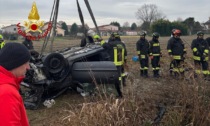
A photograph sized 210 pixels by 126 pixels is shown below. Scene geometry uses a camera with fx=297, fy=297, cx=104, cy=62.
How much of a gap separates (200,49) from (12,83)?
8.47 metres

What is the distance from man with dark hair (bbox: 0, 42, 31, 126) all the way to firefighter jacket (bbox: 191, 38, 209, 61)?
811cm

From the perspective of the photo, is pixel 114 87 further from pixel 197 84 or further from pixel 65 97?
pixel 197 84

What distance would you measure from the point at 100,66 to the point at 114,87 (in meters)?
0.60

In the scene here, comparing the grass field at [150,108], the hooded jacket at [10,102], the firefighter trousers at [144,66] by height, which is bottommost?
the firefighter trousers at [144,66]

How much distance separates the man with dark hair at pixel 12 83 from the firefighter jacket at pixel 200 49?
26.6ft

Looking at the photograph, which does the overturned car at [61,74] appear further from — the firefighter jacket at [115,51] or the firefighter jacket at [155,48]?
the firefighter jacket at [155,48]

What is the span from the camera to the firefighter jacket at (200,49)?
9430 mm

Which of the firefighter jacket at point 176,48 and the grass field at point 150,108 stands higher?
the firefighter jacket at point 176,48

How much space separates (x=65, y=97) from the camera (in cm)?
698

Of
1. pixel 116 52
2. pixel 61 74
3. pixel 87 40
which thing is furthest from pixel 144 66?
pixel 61 74

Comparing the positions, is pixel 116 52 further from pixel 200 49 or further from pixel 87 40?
pixel 200 49

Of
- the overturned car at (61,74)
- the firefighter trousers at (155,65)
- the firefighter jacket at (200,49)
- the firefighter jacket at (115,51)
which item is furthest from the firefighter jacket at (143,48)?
the overturned car at (61,74)

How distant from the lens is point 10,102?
1.83m

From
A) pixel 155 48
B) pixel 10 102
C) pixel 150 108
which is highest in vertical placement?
pixel 10 102
